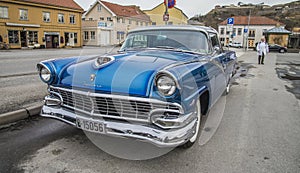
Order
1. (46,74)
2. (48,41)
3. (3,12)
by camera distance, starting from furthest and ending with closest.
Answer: (48,41), (3,12), (46,74)

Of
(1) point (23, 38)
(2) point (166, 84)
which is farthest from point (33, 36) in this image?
(2) point (166, 84)

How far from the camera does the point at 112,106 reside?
8.64 ft

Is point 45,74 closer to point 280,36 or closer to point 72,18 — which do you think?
point 72,18

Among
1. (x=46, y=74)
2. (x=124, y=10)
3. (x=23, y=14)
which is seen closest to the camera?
(x=46, y=74)

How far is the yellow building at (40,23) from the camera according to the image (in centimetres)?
2609

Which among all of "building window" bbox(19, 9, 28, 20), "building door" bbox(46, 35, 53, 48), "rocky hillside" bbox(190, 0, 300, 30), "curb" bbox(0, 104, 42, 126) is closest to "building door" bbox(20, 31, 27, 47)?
"building window" bbox(19, 9, 28, 20)

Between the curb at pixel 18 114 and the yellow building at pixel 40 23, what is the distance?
83.1 feet

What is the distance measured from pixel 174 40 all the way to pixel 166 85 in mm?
1679

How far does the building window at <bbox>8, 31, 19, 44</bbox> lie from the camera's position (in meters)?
26.2

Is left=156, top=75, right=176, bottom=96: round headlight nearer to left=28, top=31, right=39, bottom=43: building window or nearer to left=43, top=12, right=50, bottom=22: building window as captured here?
left=28, top=31, right=39, bottom=43: building window

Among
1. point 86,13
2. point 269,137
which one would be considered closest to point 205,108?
point 269,137

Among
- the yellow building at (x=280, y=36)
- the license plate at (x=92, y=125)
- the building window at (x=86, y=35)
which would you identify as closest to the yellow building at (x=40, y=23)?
the building window at (x=86, y=35)

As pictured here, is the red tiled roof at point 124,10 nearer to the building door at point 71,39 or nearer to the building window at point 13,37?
the building door at point 71,39

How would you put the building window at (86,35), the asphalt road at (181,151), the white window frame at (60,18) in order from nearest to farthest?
the asphalt road at (181,151), the white window frame at (60,18), the building window at (86,35)
